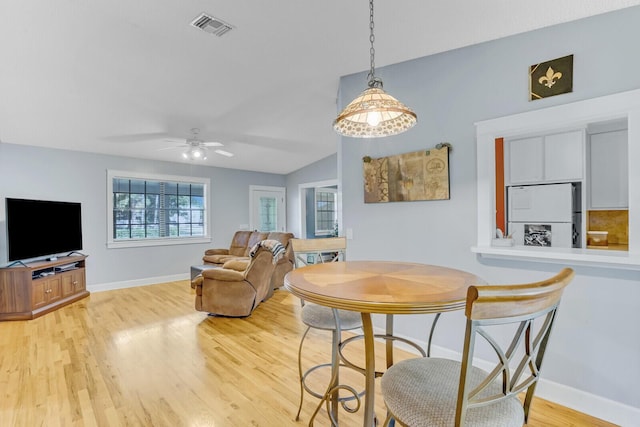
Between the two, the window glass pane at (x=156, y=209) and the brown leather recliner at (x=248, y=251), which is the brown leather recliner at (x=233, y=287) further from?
the window glass pane at (x=156, y=209)

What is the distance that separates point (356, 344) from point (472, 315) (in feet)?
7.45

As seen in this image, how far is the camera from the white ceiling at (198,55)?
2.06 metres

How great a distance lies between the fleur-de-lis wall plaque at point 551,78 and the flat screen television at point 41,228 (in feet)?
18.0

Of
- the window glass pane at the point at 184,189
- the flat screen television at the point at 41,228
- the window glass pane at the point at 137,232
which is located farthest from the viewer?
the window glass pane at the point at 184,189

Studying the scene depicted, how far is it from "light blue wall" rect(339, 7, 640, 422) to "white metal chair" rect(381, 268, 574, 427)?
3.99 ft

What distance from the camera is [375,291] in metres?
1.28

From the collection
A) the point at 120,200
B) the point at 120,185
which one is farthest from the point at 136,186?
the point at 120,200

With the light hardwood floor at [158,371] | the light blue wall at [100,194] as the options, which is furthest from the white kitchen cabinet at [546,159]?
the light blue wall at [100,194]

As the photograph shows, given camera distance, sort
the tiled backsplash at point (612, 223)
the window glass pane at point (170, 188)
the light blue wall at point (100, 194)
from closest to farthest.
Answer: the tiled backsplash at point (612, 223), the light blue wall at point (100, 194), the window glass pane at point (170, 188)

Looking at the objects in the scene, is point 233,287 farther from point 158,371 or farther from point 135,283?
point 135,283

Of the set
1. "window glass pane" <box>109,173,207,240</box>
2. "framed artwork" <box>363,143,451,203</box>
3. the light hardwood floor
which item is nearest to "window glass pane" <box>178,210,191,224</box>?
"window glass pane" <box>109,173,207,240</box>

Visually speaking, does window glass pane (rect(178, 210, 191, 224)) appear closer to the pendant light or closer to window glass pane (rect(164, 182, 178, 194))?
window glass pane (rect(164, 182, 178, 194))

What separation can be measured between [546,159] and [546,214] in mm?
619

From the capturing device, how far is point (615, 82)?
179 cm
